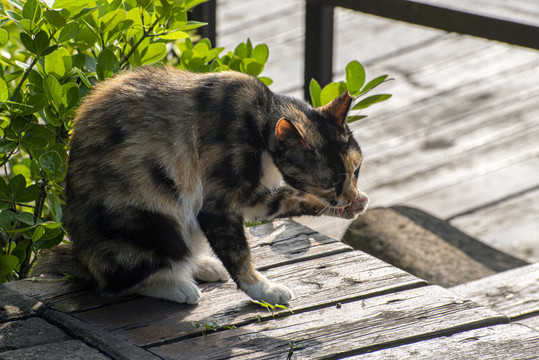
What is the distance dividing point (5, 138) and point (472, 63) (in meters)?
4.83

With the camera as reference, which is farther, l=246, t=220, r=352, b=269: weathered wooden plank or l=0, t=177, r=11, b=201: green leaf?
l=246, t=220, r=352, b=269: weathered wooden plank

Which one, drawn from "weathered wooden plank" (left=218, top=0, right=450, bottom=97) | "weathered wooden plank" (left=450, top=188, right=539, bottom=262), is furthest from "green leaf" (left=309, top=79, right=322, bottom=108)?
"weathered wooden plank" (left=218, top=0, right=450, bottom=97)

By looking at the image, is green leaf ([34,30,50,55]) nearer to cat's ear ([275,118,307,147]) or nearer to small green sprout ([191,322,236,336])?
cat's ear ([275,118,307,147])

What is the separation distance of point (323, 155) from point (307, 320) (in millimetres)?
508

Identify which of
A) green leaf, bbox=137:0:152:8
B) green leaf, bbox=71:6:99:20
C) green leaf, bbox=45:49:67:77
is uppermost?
green leaf, bbox=71:6:99:20

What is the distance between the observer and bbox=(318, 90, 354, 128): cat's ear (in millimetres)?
2684

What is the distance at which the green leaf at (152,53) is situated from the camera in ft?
9.87

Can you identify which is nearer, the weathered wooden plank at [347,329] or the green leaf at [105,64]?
the weathered wooden plank at [347,329]

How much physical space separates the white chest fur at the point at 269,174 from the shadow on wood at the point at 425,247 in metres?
1.24

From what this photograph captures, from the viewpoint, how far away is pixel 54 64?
9.09ft

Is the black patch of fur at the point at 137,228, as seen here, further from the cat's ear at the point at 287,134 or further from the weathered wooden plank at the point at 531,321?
the weathered wooden plank at the point at 531,321

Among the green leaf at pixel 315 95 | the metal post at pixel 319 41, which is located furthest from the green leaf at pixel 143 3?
the metal post at pixel 319 41

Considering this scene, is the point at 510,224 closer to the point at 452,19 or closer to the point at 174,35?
the point at 452,19

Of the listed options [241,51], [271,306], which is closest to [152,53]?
[241,51]
